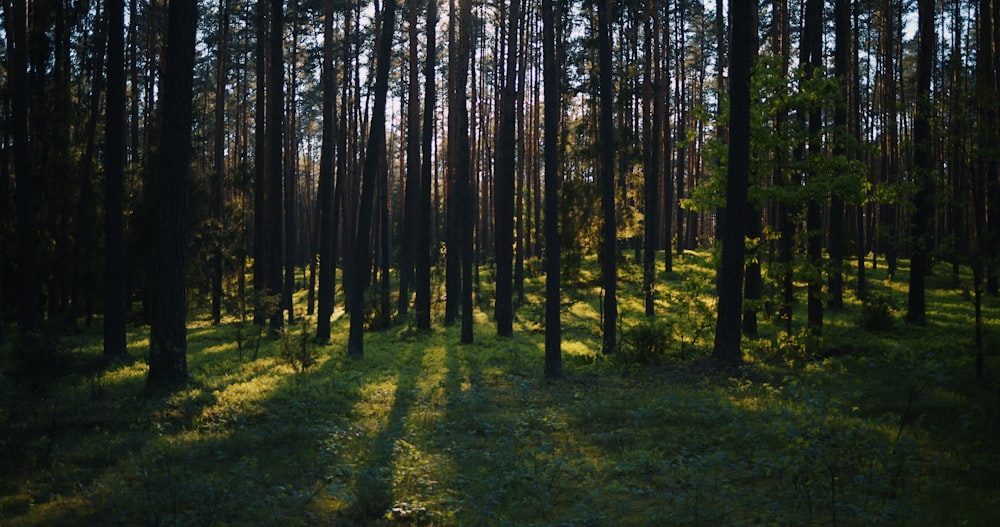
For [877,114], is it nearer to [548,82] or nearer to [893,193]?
[893,193]

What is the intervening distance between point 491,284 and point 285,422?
99.7ft

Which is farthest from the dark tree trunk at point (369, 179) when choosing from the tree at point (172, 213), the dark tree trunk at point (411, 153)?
the dark tree trunk at point (411, 153)

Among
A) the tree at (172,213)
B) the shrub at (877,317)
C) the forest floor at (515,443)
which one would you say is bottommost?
the forest floor at (515,443)

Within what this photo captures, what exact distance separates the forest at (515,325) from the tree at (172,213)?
51 millimetres

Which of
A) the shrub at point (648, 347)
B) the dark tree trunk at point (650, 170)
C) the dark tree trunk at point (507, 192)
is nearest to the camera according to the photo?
the shrub at point (648, 347)

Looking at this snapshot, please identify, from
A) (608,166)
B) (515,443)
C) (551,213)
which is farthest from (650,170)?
(515,443)

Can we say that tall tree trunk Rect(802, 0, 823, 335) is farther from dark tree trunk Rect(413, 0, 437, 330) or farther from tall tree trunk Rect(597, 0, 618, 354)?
A: dark tree trunk Rect(413, 0, 437, 330)

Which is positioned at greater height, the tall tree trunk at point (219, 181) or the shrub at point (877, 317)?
the tall tree trunk at point (219, 181)

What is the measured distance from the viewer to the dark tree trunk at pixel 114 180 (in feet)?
53.9

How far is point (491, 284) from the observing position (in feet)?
133

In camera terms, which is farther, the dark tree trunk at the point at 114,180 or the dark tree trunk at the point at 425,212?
the dark tree trunk at the point at 425,212

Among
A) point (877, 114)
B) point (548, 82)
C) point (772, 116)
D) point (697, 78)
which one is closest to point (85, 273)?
point (548, 82)

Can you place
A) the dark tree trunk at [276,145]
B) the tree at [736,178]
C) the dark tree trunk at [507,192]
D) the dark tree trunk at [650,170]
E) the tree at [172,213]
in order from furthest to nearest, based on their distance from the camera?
the dark tree trunk at [650,170], the dark tree trunk at [507,192], the dark tree trunk at [276,145], the tree at [736,178], the tree at [172,213]

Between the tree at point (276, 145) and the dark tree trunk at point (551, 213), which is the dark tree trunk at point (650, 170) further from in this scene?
the tree at point (276, 145)
